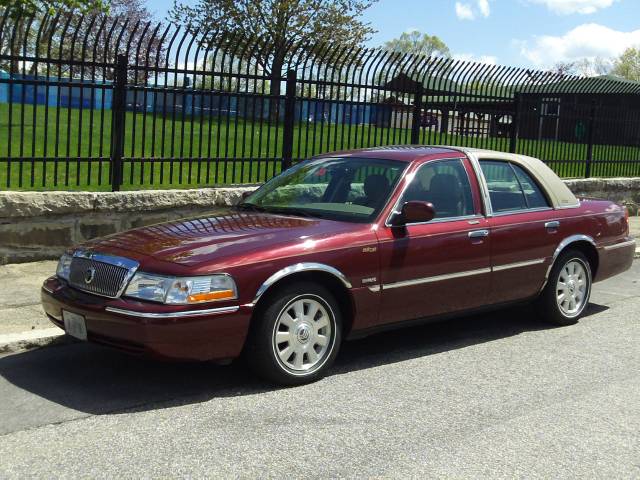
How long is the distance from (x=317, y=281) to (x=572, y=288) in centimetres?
299

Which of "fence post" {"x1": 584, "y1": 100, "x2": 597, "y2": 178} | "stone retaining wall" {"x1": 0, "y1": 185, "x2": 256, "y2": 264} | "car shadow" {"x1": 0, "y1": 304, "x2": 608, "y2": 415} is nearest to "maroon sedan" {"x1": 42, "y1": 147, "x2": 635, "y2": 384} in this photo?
"car shadow" {"x1": 0, "y1": 304, "x2": 608, "y2": 415}

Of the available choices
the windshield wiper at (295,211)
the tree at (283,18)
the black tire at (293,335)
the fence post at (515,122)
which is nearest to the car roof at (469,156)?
the windshield wiper at (295,211)

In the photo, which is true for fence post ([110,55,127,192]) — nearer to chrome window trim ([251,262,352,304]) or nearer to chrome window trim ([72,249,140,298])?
chrome window trim ([72,249,140,298])

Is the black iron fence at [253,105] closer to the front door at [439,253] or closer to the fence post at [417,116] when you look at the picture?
the fence post at [417,116]

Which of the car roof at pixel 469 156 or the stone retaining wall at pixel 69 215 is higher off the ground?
the car roof at pixel 469 156

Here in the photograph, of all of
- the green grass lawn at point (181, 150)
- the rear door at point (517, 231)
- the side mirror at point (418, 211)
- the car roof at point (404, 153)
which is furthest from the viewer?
the green grass lawn at point (181, 150)

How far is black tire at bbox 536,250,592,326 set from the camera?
23.6ft

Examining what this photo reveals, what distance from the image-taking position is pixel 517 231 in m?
6.77

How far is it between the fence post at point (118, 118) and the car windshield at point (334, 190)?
2.87 meters

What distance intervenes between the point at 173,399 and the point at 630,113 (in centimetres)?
1444

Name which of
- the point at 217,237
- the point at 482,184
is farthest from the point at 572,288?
the point at 217,237

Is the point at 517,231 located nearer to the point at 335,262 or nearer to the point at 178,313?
the point at 335,262

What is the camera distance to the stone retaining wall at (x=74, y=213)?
8367mm

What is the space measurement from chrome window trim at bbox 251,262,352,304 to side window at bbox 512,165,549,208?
235cm
